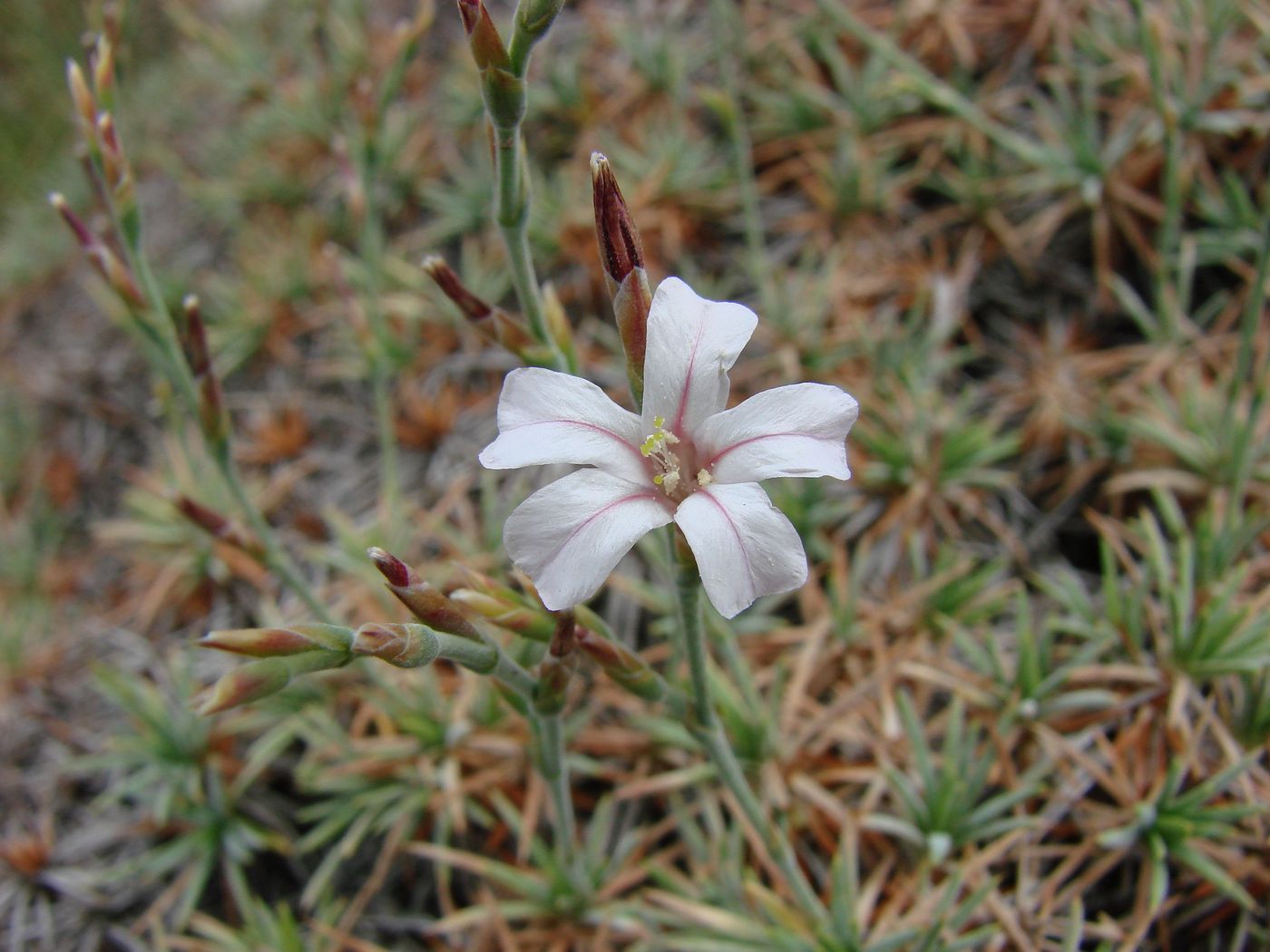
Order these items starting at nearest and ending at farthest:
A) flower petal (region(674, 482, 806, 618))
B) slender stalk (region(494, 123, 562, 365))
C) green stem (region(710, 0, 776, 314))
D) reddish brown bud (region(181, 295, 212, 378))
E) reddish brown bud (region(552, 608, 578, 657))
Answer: flower petal (region(674, 482, 806, 618))
reddish brown bud (region(552, 608, 578, 657))
slender stalk (region(494, 123, 562, 365))
reddish brown bud (region(181, 295, 212, 378))
green stem (region(710, 0, 776, 314))

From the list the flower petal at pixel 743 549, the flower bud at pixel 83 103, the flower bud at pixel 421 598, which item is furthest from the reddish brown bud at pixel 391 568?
the flower bud at pixel 83 103

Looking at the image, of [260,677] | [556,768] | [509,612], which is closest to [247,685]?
[260,677]

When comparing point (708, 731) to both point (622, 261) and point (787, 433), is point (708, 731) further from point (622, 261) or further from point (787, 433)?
point (622, 261)

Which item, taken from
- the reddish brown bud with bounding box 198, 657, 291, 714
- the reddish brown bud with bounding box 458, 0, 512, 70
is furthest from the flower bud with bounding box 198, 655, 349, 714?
the reddish brown bud with bounding box 458, 0, 512, 70

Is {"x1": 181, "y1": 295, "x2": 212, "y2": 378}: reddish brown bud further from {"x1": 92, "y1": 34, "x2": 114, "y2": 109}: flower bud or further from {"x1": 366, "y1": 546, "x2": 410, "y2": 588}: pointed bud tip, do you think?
{"x1": 366, "y1": 546, "x2": 410, "y2": 588}: pointed bud tip

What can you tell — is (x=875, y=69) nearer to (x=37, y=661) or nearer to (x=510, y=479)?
(x=510, y=479)

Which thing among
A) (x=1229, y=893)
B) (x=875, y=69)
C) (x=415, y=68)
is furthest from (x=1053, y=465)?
(x=415, y=68)

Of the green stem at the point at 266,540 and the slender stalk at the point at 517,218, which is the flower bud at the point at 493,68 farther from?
the green stem at the point at 266,540

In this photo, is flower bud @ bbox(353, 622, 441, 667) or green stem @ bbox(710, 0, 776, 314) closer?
flower bud @ bbox(353, 622, 441, 667)
